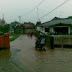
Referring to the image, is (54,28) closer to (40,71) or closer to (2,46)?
(2,46)

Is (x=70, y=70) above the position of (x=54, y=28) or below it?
below

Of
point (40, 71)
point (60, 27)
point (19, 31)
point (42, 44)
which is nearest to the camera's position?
point (40, 71)

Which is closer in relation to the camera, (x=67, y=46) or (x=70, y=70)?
(x=70, y=70)

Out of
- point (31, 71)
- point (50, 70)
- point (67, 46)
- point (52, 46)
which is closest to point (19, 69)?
point (31, 71)

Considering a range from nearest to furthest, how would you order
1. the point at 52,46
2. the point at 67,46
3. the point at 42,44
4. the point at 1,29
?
the point at 42,44
the point at 52,46
the point at 67,46
the point at 1,29

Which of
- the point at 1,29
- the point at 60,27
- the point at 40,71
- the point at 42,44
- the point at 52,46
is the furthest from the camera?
the point at 1,29

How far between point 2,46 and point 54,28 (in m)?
19.2

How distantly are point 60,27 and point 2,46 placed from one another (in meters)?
18.9

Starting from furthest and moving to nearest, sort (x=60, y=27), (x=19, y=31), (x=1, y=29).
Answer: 1. (x=19, y=31)
2. (x=1, y=29)
3. (x=60, y=27)

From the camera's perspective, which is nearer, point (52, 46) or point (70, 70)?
point (70, 70)

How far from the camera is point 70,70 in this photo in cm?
697

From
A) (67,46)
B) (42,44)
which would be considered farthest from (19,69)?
(67,46)

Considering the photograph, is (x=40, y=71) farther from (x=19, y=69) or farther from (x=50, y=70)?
(x=19, y=69)

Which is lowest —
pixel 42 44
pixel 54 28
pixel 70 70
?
pixel 70 70
